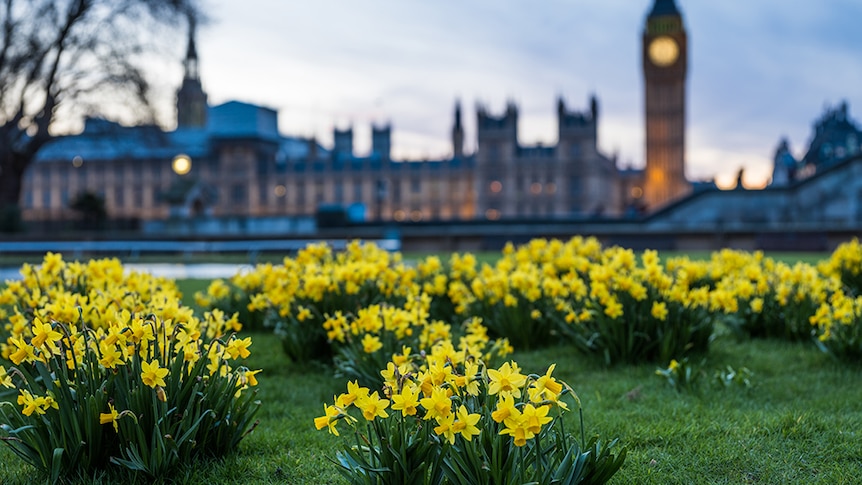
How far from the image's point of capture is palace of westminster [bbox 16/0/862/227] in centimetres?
7450

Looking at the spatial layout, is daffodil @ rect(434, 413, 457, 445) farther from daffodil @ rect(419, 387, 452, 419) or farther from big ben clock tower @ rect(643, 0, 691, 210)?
big ben clock tower @ rect(643, 0, 691, 210)

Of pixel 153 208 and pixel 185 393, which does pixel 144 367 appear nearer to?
pixel 185 393

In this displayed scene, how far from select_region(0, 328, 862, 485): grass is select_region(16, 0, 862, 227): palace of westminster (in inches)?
2597

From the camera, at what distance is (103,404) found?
9.25ft

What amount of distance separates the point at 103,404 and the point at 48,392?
31cm

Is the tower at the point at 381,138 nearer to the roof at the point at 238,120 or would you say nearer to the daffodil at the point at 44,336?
the roof at the point at 238,120

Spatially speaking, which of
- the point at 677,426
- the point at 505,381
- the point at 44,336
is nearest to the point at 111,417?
the point at 44,336

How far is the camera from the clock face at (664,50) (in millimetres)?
74188

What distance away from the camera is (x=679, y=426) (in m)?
3.57

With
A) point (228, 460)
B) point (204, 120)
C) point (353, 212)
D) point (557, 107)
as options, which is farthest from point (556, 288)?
point (204, 120)

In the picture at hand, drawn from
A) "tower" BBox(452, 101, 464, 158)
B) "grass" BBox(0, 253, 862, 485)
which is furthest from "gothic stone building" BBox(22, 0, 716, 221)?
"grass" BBox(0, 253, 862, 485)

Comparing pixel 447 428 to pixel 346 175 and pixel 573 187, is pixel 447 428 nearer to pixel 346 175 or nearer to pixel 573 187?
pixel 573 187

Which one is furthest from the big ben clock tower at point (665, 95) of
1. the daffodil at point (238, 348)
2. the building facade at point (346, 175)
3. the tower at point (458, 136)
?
the daffodil at point (238, 348)

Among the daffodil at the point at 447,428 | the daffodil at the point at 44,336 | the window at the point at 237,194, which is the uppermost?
the window at the point at 237,194
